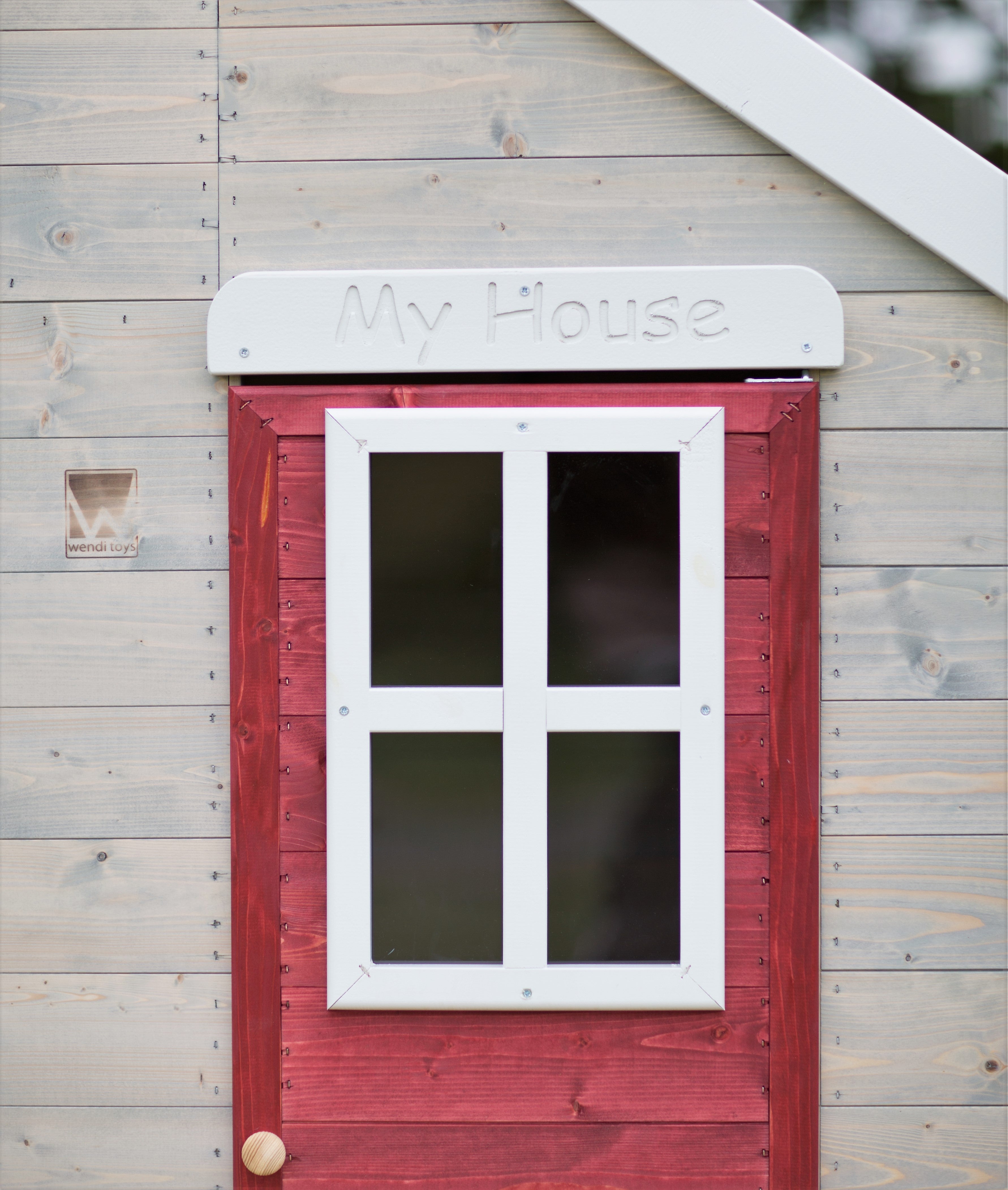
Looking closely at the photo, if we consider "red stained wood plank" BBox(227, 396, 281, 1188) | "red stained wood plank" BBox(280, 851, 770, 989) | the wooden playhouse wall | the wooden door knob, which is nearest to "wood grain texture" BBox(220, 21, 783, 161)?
the wooden playhouse wall

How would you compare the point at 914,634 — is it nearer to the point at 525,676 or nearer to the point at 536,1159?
the point at 525,676

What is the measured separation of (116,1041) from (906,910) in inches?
41.3

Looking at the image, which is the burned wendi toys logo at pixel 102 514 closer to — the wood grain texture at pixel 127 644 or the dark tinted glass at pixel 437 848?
the wood grain texture at pixel 127 644

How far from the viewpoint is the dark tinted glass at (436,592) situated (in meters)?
0.99

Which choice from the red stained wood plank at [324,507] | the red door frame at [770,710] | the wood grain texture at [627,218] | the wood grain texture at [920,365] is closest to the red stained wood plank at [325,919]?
the red door frame at [770,710]

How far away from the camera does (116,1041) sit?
103cm

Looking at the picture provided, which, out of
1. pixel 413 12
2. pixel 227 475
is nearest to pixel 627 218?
pixel 413 12

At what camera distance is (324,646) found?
1014 millimetres

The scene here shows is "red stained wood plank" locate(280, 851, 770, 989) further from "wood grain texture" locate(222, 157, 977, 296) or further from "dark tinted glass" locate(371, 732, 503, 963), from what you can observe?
"wood grain texture" locate(222, 157, 977, 296)

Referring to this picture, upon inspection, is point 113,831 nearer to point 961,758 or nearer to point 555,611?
point 555,611

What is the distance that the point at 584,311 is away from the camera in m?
0.99

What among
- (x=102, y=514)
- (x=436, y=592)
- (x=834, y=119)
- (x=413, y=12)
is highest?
(x=413, y=12)

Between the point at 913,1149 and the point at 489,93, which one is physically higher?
the point at 489,93

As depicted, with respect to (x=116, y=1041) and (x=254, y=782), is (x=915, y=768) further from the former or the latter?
(x=116, y=1041)
